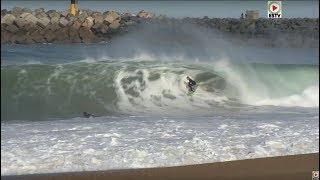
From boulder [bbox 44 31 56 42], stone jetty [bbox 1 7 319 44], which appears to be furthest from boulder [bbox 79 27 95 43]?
boulder [bbox 44 31 56 42]

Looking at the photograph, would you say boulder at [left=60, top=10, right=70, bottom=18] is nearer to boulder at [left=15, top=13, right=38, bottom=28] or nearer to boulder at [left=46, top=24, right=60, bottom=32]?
boulder at [left=46, top=24, right=60, bottom=32]

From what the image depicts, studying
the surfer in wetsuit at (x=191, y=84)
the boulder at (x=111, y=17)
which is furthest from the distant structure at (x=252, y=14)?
the surfer in wetsuit at (x=191, y=84)

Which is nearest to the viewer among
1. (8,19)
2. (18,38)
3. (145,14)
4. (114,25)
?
(18,38)

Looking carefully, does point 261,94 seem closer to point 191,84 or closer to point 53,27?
point 191,84

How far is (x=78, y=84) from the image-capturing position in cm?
971

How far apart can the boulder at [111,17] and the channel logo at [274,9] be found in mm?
8624

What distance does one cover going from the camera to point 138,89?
9477 mm

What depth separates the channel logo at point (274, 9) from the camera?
33.2 meters

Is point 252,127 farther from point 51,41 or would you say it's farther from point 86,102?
point 51,41

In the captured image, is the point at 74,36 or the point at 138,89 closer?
the point at 138,89

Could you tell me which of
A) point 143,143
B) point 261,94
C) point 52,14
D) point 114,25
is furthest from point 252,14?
point 143,143

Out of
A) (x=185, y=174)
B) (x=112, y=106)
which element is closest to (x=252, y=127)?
(x=185, y=174)

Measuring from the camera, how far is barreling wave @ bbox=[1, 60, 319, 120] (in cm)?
803

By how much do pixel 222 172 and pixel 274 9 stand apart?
31.1m
